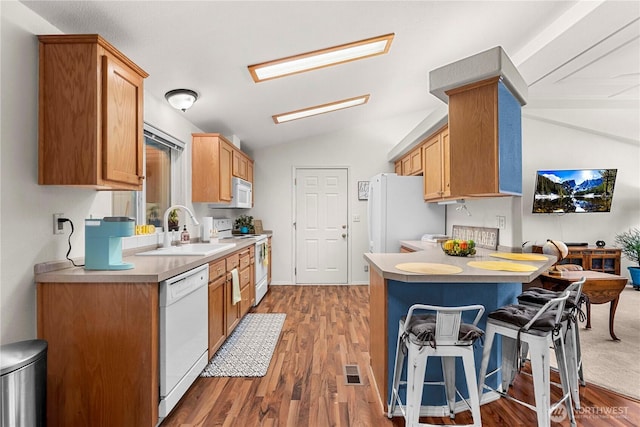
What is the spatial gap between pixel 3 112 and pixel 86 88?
36 centimetres

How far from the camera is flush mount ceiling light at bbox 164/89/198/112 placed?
285 centimetres

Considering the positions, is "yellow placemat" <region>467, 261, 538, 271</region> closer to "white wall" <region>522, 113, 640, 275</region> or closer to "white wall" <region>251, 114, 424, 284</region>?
"white wall" <region>251, 114, 424, 284</region>

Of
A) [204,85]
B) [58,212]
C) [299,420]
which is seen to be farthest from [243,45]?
[299,420]

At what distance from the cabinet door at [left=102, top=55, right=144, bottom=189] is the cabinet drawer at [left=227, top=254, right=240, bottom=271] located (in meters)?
1.14

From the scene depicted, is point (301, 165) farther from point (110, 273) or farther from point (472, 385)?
point (472, 385)

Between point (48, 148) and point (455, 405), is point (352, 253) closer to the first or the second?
point (455, 405)

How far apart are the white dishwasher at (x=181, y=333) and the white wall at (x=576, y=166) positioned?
506 centimetres

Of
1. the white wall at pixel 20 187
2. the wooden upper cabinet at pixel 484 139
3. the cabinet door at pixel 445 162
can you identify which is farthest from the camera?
the cabinet door at pixel 445 162

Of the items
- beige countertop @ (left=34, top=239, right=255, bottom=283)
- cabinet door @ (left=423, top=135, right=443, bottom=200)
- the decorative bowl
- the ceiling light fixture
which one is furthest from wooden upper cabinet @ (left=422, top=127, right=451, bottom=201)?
beige countertop @ (left=34, top=239, right=255, bottom=283)

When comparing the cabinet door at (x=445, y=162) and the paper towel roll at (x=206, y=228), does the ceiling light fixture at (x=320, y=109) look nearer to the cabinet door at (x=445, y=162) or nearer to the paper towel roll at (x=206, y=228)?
the cabinet door at (x=445, y=162)

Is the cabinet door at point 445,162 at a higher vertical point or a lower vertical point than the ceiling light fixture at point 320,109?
lower

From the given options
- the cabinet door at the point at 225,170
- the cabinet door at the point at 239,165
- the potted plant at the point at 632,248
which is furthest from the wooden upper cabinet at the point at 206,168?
the potted plant at the point at 632,248

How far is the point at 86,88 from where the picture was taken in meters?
1.76

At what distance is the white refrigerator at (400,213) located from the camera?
4.30 meters
